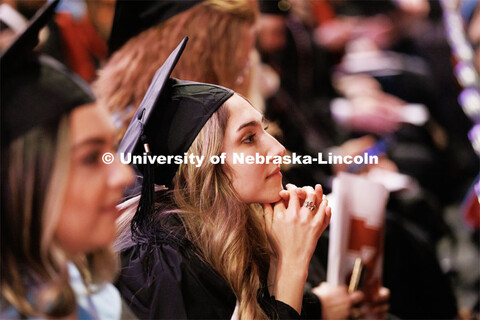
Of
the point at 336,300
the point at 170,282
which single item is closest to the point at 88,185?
the point at 170,282

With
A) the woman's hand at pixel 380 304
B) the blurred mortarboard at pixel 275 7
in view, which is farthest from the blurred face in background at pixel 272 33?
the woman's hand at pixel 380 304

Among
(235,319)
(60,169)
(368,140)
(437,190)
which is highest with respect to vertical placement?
(60,169)

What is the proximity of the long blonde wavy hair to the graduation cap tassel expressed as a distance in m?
0.01

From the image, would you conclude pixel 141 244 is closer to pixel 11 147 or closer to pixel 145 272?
pixel 145 272

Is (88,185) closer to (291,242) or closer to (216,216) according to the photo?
(216,216)

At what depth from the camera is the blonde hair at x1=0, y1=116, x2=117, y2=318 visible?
880mm

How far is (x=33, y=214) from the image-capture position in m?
0.89

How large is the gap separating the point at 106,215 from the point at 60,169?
0.33 feet

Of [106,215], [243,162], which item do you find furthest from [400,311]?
[106,215]

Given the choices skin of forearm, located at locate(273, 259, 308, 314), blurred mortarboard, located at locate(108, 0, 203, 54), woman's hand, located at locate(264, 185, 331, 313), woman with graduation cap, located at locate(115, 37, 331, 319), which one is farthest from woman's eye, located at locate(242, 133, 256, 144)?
blurred mortarboard, located at locate(108, 0, 203, 54)

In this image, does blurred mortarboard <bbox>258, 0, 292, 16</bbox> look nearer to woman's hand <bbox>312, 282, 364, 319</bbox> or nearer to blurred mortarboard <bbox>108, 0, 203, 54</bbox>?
blurred mortarboard <bbox>108, 0, 203, 54</bbox>

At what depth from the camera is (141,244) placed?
42.9 inches

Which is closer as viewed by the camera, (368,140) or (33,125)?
(33,125)

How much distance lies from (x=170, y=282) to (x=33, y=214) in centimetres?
29
